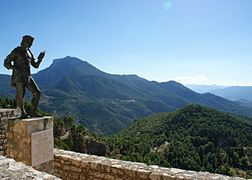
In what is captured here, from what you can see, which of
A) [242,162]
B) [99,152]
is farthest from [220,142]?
[99,152]

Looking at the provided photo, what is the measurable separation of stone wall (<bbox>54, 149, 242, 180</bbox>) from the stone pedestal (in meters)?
0.73

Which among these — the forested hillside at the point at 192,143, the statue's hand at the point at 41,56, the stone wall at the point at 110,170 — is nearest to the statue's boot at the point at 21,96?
the statue's hand at the point at 41,56

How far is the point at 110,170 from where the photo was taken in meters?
5.17

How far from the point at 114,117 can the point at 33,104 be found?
4768 inches

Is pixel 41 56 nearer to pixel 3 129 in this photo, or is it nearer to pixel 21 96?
pixel 21 96

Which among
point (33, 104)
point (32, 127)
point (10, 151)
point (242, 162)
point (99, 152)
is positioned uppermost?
point (33, 104)

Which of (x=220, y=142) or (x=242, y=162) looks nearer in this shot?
(x=242, y=162)

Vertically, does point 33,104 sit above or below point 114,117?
above

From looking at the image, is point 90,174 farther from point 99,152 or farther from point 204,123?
point 204,123

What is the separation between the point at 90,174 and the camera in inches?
212

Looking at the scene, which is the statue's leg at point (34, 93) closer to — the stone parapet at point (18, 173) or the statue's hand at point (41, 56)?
the statue's hand at point (41, 56)

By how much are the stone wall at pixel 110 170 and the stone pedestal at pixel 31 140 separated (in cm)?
73

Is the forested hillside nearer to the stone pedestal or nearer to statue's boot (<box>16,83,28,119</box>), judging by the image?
the stone pedestal

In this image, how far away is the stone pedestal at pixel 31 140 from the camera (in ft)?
15.3
